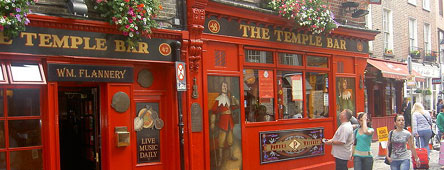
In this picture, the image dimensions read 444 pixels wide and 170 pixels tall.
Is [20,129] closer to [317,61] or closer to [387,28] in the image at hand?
[317,61]

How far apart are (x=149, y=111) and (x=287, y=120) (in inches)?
146

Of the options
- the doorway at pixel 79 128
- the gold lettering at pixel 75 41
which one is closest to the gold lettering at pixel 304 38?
the doorway at pixel 79 128

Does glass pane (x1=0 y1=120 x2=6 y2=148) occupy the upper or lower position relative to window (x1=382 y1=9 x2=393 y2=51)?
lower

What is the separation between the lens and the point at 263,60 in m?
9.90

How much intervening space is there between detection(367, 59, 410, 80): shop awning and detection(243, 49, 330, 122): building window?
6.04 m

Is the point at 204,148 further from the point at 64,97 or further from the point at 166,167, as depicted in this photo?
the point at 64,97

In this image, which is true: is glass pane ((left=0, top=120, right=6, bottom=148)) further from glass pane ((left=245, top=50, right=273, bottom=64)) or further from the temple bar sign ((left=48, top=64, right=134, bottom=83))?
glass pane ((left=245, top=50, right=273, bottom=64))

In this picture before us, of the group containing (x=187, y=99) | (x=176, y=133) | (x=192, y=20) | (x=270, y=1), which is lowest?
(x=176, y=133)

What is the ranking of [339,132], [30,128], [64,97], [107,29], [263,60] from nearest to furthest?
[30,128]
[107,29]
[339,132]
[64,97]
[263,60]

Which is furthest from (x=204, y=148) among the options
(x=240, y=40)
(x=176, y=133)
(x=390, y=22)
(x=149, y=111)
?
(x=390, y=22)

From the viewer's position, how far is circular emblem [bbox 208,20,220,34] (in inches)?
341

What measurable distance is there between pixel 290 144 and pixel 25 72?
617 cm

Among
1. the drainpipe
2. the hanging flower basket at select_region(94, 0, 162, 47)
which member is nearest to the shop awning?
the drainpipe

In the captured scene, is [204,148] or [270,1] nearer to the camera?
[204,148]
